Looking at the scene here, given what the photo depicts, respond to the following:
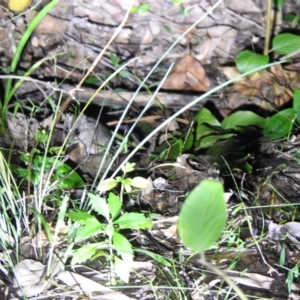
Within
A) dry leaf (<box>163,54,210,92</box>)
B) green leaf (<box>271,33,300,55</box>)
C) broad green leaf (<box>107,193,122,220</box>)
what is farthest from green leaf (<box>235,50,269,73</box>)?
broad green leaf (<box>107,193,122,220</box>)

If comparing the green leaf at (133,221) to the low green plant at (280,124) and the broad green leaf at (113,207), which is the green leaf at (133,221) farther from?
the low green plant at (280,124)

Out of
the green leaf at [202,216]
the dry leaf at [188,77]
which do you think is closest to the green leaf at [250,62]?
the dry leaf at [188,77]

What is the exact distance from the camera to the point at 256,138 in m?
1.83

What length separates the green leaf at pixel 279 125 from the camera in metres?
1.72

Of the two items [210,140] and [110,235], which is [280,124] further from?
[110,235]

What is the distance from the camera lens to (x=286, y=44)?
6.52ft

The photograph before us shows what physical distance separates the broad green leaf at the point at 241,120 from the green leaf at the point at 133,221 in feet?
2.67

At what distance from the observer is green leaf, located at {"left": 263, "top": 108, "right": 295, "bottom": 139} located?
1723 millimetres

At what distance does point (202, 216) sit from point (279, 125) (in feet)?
3.91

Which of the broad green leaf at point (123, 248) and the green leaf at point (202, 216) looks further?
the broad green leaf at point (123, 248)

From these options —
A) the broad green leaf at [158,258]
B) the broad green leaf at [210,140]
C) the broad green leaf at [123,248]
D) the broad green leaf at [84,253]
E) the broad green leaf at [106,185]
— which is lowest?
the broad green leaf at [158,258]

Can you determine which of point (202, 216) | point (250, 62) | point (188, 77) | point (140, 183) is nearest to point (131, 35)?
point (188, 77)

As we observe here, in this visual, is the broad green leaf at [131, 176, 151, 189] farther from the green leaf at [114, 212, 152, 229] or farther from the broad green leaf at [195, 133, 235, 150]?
the broad green leaf at [195, 133, 235, 150]

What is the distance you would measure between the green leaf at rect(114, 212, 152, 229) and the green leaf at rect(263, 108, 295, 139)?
71 centimetres
